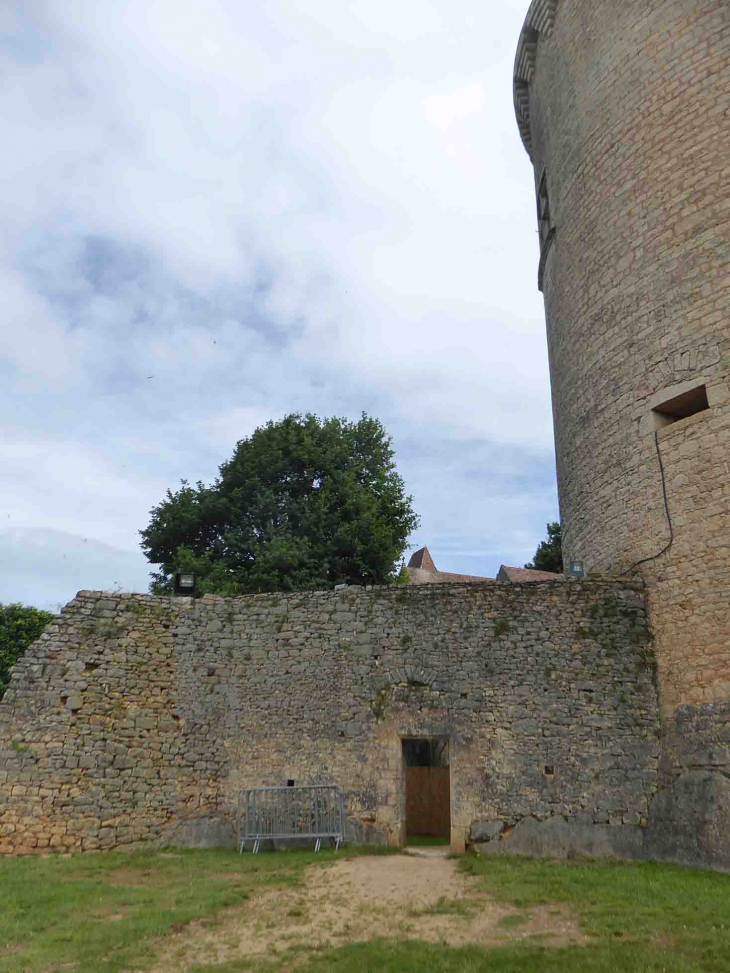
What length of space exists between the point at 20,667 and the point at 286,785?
3893mm

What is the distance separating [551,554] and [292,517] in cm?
875

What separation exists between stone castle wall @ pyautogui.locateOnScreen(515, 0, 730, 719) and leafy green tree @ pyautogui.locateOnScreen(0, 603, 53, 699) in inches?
428

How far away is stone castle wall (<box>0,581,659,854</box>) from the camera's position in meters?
8.94

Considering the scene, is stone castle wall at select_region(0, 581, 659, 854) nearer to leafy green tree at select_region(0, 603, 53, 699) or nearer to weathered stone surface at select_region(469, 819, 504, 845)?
weathered stone surface at select_region(469, 819, 504, 845)

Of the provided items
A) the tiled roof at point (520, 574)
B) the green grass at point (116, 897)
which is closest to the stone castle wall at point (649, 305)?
the green grass at point (116, 897)

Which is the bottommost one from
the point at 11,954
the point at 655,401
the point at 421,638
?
the point at 11,954

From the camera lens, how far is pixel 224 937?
579 centimetres

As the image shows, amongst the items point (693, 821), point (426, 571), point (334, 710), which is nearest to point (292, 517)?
point (334, 710)

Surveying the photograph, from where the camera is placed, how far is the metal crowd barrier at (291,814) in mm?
9375

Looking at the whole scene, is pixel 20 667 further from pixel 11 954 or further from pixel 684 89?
pixel 684 89

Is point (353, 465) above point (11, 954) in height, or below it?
above

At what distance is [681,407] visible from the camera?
9.26 m

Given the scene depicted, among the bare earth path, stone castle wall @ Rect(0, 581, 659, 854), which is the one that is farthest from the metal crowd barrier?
the bare earth path

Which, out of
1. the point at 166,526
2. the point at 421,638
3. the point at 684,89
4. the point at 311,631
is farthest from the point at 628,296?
the point at 166,526
